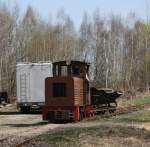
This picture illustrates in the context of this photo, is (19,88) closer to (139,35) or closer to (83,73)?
(83,73)

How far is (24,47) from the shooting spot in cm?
7819

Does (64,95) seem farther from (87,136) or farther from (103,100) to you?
(87,136)

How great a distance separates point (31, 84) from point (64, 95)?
1164 cm

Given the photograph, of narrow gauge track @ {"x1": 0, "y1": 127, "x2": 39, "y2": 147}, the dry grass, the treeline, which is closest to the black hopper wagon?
the dry grass

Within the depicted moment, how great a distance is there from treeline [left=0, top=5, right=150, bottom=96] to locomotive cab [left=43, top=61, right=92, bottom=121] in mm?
40928

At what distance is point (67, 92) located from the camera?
Answer: 2872 centimetres

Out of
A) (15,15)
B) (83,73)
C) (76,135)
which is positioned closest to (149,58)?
(15,15)

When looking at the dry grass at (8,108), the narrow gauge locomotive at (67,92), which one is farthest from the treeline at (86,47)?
the narrow gauge locomotive at (67,92)

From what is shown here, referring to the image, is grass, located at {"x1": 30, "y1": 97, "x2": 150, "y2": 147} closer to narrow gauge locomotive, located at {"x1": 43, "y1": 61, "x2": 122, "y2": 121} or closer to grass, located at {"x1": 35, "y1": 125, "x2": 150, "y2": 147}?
grass, located at {"x1": 35, "y1": 125, "x2": 150, "y2": 147}

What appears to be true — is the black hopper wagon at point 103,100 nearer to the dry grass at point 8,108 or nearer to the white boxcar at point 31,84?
the white boxcar at point 31,84

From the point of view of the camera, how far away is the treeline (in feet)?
246

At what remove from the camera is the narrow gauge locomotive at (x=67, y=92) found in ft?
93.6

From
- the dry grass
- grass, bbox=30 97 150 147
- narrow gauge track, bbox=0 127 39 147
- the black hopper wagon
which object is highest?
the black hopper wagon

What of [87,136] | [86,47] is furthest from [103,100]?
[86,47]
